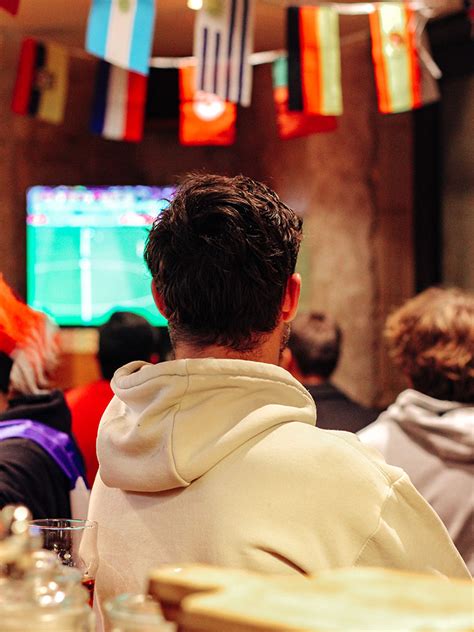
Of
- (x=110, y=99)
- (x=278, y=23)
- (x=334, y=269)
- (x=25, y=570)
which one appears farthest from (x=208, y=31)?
(x=25, y=570)

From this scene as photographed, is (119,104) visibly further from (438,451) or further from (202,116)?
(438,451)

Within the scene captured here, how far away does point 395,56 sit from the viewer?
5000 millimetres

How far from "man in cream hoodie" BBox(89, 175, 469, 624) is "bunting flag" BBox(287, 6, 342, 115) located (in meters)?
3.36

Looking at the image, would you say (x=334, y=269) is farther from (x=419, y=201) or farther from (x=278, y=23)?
(x=278, y=23)

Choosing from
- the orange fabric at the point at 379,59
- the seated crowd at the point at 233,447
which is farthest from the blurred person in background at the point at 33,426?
the orange fabric at the point at 379,59

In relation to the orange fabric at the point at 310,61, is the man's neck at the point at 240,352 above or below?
below

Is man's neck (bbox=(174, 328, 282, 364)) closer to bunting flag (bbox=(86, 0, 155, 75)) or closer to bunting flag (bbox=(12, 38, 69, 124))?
bunting flag (bbox=(86, 0, 155, 75))

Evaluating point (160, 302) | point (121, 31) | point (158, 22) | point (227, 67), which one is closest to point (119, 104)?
point (158, 22)

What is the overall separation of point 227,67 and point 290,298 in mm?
3267

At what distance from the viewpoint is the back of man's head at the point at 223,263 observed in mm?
1584

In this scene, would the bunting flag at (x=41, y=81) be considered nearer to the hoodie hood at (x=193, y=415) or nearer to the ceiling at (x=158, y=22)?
the ceiling at (x=158, y=22)

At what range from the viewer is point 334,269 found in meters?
6.43

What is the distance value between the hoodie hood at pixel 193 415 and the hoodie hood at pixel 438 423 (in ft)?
4.77

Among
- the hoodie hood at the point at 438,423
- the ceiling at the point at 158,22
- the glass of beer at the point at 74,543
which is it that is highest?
the ceiling at the point at 158,22
